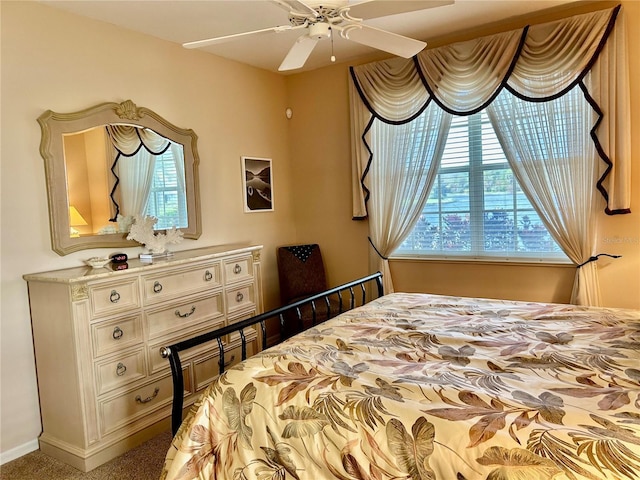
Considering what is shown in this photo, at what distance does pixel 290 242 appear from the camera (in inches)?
185

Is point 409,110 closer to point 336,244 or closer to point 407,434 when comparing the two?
point 336,244

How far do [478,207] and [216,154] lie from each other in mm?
2263

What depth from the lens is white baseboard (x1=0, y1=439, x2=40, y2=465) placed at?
254 cm

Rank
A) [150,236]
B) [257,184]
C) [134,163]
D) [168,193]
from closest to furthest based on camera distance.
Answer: [150,236]
[134,163]
[168,193]
[257,184]

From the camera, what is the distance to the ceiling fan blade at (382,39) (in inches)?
83.7

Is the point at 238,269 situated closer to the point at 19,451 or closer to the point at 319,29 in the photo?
the point at 19,451

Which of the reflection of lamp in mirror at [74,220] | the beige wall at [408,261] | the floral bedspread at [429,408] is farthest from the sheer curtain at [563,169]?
the reflection of lamp in mirror at [74,220]

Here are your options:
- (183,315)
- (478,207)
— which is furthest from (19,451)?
(478,207)

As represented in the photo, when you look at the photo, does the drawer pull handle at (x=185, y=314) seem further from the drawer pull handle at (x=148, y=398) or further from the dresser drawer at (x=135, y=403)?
the drawer pull handle at (x=148, y=398)

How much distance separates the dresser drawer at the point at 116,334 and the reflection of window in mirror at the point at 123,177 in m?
0.68

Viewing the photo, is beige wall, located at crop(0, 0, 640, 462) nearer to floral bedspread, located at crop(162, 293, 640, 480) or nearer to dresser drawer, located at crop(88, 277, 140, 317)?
dresser drawer, located at crop(88, 277, 140, 317)

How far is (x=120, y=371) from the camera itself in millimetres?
2611

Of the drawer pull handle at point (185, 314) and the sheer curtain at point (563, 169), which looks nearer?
the drawer pull handle at point (185, 314)

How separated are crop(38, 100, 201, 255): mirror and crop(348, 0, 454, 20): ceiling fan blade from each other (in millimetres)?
1829
